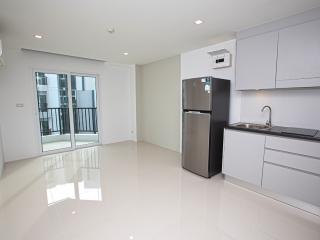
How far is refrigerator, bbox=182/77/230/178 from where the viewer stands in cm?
284

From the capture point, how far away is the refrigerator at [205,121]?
2842mm

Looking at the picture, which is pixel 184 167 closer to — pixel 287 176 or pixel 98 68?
pixel 287 176

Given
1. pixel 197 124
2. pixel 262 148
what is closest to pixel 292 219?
pixel 262 148

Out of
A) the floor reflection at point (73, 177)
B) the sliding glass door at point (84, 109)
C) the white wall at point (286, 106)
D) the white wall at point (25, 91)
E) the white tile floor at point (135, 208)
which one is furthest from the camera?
the sliding glass door at point (84, 109)

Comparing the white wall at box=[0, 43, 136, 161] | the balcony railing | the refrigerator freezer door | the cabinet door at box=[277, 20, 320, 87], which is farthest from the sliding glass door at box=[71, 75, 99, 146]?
the cabinet door at box=[277, 20, 320, 87]

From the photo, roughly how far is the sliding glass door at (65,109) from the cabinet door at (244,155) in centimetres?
385

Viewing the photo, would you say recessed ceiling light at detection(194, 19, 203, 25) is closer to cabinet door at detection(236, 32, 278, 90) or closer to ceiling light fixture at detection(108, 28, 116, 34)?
cabinet door at detection(236, 32, 278, 90)

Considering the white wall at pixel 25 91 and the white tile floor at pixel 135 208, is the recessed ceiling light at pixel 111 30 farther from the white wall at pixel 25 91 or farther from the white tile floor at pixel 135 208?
the white tile floor at pixel 135 208

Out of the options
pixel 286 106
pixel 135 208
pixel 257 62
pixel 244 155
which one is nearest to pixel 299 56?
pixel 257 62

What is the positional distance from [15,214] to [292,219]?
10.8 ft

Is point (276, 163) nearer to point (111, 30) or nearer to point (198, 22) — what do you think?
point (198, 22)

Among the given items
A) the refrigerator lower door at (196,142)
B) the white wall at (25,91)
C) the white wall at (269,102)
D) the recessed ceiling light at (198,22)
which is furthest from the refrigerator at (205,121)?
the white wall at (25,91)

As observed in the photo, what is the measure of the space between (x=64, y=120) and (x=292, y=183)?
4.92m

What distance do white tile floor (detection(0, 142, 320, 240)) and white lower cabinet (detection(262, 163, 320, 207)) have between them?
8.3 inches
